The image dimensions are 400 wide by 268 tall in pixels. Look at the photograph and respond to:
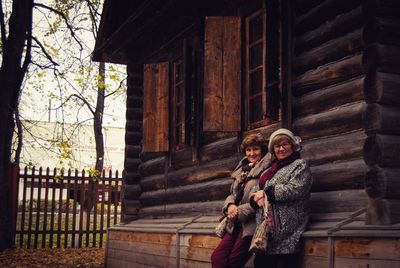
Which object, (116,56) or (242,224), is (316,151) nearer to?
(242,224)

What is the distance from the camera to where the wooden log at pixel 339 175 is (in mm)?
5754

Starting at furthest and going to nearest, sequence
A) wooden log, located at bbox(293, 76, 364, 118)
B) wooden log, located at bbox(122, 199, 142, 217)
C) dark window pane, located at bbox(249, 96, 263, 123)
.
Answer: wooden log, located at bbox(122, 199, 142, 217) < dark window pane, located at bbox(249, 96, 263, 123) < wooden log, located at bbox(293, 76, 364, 118)

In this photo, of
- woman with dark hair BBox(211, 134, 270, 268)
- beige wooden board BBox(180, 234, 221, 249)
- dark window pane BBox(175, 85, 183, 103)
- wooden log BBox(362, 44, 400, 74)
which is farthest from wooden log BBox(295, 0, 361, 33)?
dark window pane BBox(175, 85, 183, 103)

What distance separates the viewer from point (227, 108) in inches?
322

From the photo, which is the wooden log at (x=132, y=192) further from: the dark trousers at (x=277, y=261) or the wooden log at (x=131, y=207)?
the dark trousers at (x=277, y=261)

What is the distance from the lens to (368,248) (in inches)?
198

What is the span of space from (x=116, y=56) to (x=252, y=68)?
5.03 metres

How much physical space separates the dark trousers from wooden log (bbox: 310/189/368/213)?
0.55 metres

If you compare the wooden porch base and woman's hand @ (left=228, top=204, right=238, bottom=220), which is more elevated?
woman's hand @ (left=228, top=204, right=238, bottom=220)

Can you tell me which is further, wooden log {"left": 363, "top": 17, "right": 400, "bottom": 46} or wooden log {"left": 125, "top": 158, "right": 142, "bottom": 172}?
wooden log {"left": 125, "top": 158, "right": 142, "bottom": 172}

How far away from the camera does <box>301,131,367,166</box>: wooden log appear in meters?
5.84

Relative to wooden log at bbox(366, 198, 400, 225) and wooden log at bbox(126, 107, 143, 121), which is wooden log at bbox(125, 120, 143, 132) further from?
wooden log at bbox(366, 198, 400, 225)

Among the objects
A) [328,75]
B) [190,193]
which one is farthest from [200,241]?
[328,75]

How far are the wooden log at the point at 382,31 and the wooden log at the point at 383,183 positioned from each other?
1055 mm
